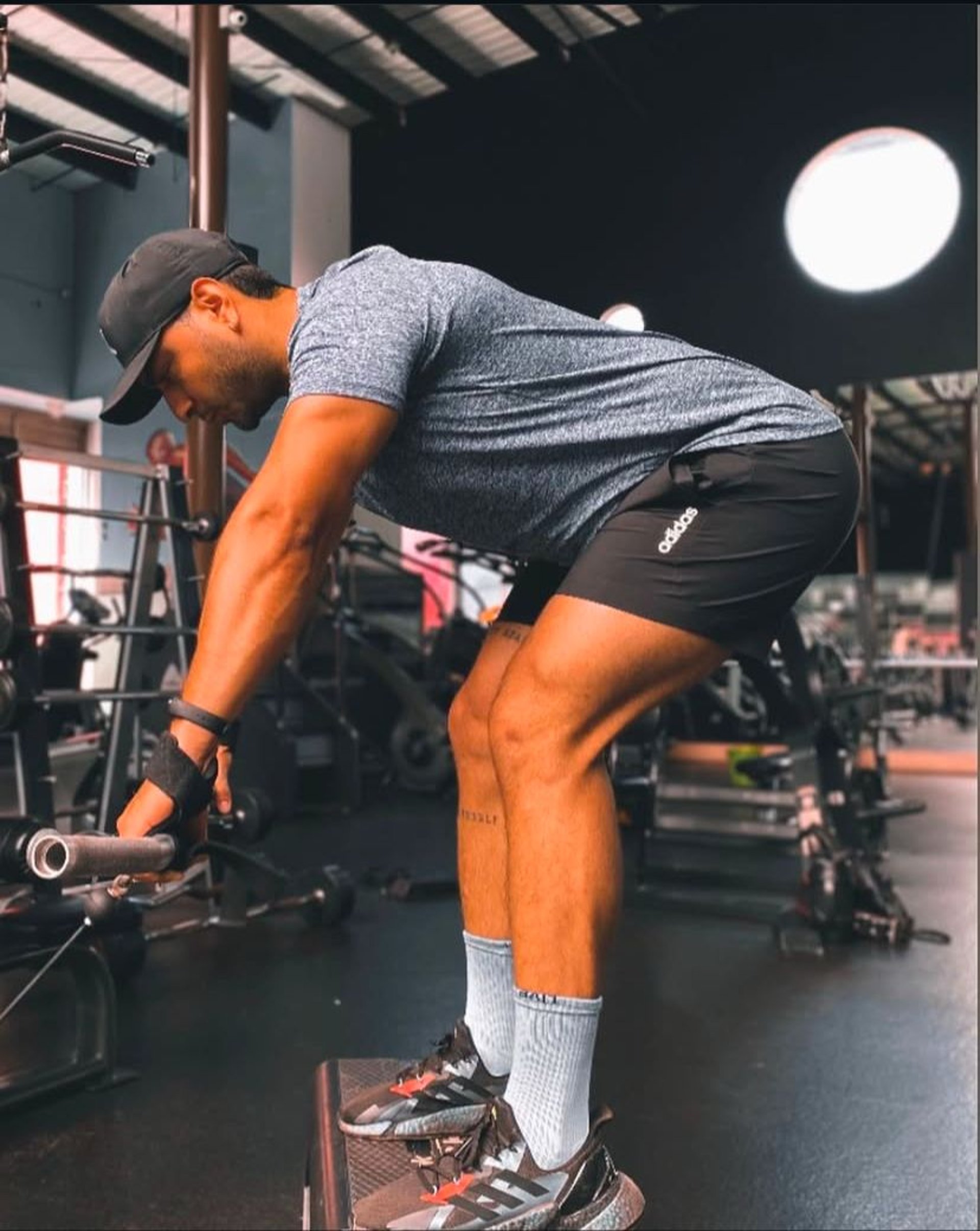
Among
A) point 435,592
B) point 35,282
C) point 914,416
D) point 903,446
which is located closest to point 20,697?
point 35,282

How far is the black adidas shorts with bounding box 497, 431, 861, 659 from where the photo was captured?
0.94m

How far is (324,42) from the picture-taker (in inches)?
41.9

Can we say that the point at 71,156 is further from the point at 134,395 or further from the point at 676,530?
the point at 676,530

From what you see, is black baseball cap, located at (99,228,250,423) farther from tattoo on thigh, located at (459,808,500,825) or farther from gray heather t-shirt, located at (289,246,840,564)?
tattoo on thigh, located at (459,808,500,825)

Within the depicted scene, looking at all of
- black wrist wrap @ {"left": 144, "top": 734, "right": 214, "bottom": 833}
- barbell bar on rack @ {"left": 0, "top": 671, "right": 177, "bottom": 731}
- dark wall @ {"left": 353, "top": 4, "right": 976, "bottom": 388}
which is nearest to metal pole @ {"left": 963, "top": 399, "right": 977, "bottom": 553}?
barbell bar on rack @ {"left": 0, "top": 671, "right": 177, "bottom": 731}

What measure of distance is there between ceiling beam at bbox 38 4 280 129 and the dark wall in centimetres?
10

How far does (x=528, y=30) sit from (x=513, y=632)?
60cm

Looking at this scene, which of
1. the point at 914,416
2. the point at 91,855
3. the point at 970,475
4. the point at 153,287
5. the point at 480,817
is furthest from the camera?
the point at 970,475

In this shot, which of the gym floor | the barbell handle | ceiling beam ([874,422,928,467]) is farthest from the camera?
ceiling beam ([874,422,928,467])

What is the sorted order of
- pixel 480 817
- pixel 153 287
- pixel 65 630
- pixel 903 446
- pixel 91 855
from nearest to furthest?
pixel 91 855 < pixel 153 287 < pixel 480 817 < pixel 65 630 < pixel 903 446

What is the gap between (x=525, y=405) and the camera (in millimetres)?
939

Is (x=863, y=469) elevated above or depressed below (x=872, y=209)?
below

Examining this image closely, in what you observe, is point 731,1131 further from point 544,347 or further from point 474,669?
point 544,347

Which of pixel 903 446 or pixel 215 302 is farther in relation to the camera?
pixel 903 446
